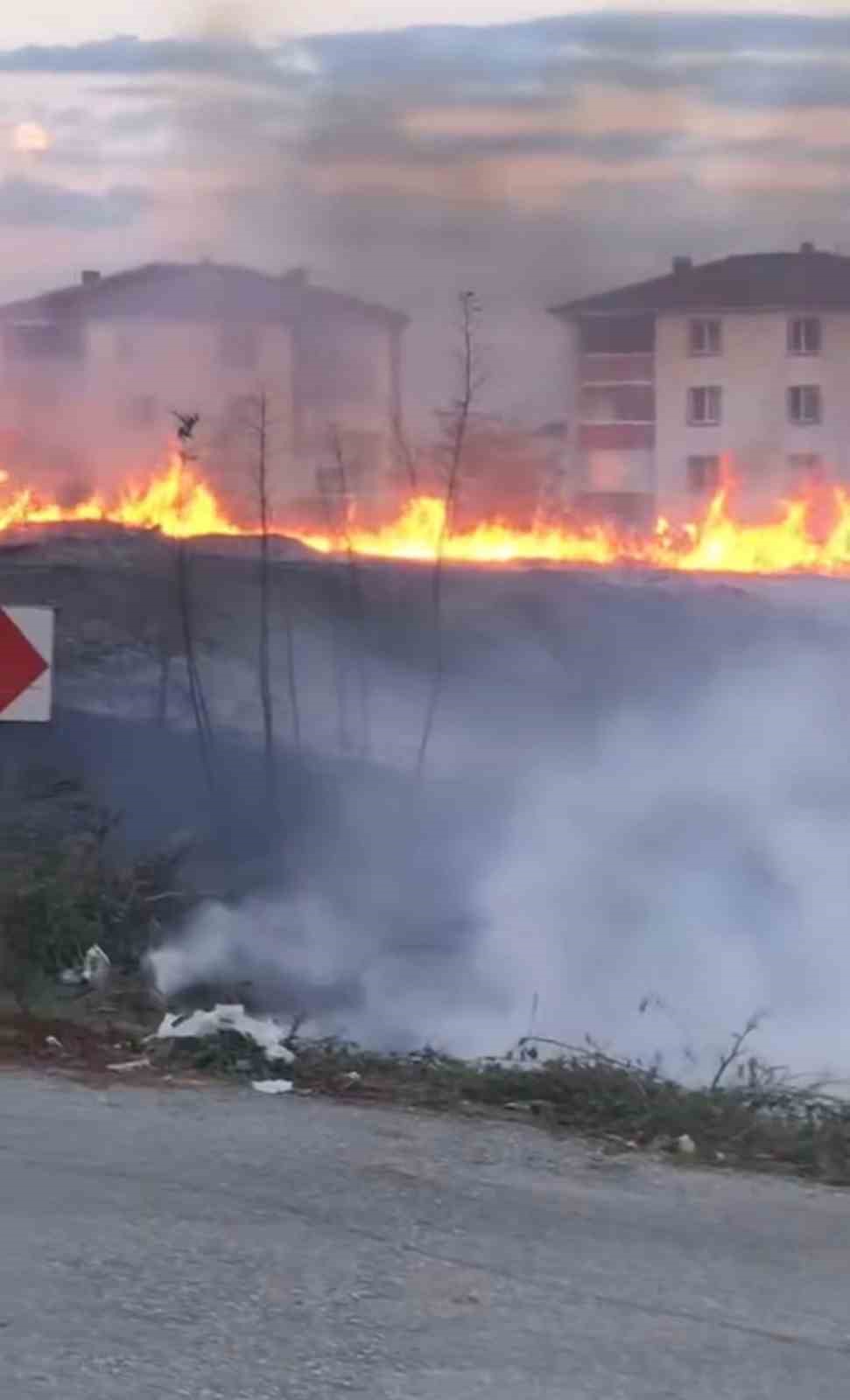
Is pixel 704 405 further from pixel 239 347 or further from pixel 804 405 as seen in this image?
pixel 239 347

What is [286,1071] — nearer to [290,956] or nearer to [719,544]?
[290,956]

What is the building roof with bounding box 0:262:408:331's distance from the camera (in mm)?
15047

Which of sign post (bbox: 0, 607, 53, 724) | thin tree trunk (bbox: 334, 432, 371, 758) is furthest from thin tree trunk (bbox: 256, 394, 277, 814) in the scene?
sign post (bbox: 0, 607, 53, 724)

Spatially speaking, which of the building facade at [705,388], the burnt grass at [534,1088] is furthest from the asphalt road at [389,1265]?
the building facade at [705,388]

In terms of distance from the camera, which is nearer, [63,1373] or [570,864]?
[63,1373]

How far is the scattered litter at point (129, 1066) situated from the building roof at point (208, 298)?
32.4 ft

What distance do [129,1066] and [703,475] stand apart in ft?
34.8

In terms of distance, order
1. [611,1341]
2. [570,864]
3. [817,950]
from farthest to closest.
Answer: [570,864] → [817,950] → [611,1341]

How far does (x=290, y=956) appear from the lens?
9.45m

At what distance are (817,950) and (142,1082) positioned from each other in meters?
5.04

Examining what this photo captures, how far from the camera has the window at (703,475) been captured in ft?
50.6

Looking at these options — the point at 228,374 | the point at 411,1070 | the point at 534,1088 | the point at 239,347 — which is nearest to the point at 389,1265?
the point at 534,1088

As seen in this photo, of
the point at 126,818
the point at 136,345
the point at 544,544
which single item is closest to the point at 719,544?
the point at 544,544

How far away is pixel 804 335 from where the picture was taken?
15414mm
